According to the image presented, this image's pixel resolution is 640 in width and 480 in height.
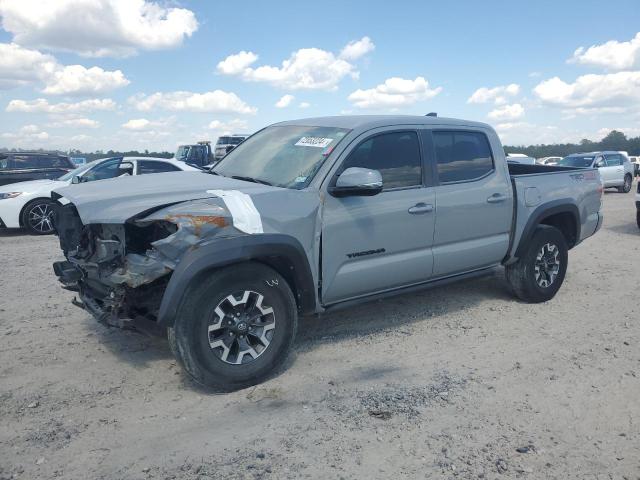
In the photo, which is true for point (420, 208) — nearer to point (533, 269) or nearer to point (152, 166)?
point (533, 269)

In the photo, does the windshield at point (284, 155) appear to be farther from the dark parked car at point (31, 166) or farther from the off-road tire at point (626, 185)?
the off-road tire at point (626, 185)

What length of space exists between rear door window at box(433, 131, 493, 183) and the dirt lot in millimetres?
1424

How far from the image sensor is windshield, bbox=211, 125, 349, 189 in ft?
14.1

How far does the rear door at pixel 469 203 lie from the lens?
493cm

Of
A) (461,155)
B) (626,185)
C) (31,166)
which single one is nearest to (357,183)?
(461,155)

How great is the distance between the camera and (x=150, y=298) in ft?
12.3

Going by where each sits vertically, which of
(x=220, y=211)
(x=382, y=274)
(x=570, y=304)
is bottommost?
(x=570, y=304)

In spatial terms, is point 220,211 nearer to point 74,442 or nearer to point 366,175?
point 366,175

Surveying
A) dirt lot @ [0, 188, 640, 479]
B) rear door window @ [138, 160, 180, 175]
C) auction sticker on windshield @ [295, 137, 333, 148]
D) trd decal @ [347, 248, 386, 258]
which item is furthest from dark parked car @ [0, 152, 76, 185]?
trd decal @ [347, 248, 386, 258]

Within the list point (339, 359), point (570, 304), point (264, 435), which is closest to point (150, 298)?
point (264, 435)

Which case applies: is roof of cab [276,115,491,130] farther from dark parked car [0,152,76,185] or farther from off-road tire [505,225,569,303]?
dark parked car [0,152,76,185]

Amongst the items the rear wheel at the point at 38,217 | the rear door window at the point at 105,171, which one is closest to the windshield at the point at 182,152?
the rear door window at the point at 105,171

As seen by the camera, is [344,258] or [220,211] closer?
[220,211]

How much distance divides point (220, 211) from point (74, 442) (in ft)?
5.25
